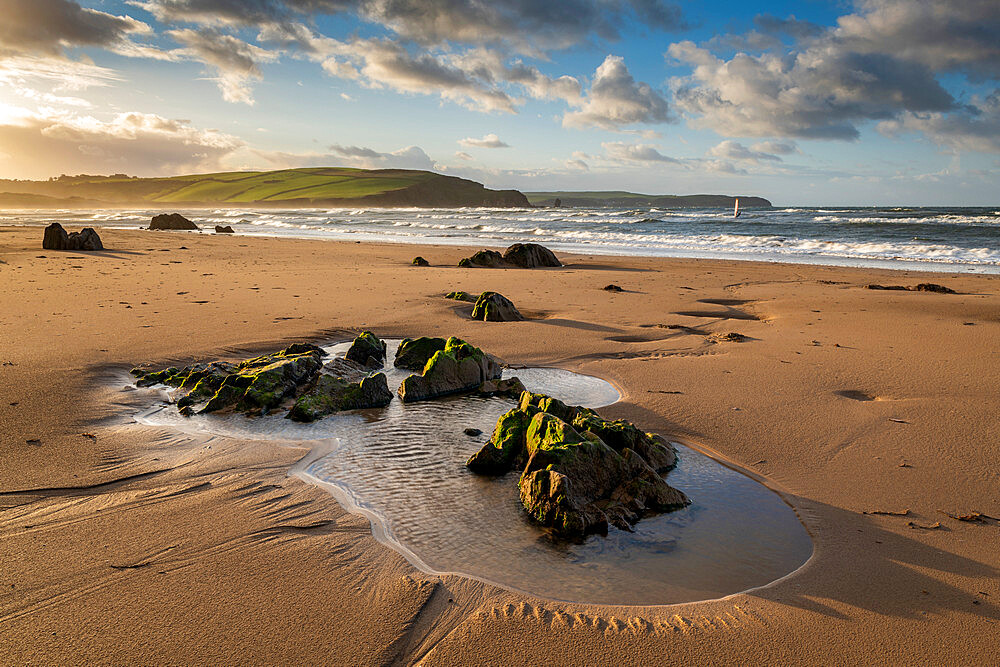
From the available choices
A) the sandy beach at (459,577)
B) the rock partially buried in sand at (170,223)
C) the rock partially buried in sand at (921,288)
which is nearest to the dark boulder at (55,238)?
the sandy beach at (459,577)

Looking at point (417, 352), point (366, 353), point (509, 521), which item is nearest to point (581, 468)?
point (509, 521)

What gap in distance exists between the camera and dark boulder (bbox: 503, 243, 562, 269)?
1631 cm

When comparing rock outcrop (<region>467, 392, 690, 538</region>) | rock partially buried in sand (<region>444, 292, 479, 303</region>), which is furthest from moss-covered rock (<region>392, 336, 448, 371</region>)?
rock partially buried in sand (<region>444, 292, 479, 303</region>)

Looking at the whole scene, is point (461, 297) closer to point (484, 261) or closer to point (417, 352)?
point (417, 352)

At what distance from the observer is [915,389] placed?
540 centimetres

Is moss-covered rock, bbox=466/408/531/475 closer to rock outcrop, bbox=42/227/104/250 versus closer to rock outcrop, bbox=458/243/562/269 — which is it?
rock outcrop, bbox=458/243/562/269

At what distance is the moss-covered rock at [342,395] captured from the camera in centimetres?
492

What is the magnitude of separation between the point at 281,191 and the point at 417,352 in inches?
4825

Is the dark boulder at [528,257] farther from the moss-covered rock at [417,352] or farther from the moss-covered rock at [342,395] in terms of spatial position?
the moss-covered rock at [342,395]

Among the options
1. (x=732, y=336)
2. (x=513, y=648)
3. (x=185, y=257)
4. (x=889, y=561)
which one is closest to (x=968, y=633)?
(x=889, y=561)

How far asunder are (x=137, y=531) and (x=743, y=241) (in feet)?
98.1

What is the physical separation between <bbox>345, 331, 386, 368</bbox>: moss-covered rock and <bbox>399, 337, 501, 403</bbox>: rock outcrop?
0.87 metres

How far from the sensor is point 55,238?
17.0 metres

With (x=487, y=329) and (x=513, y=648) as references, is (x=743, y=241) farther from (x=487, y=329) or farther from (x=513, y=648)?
(x=513, y=648)
